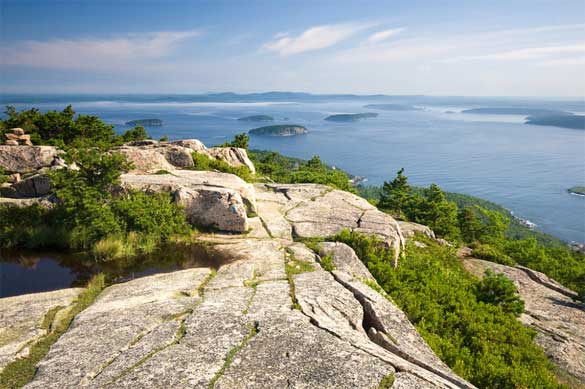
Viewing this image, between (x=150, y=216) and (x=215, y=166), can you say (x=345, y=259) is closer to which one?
(x=150, y=216)

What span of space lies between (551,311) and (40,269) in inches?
765

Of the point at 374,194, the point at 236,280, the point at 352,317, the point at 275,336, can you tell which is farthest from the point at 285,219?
the point at 374,194

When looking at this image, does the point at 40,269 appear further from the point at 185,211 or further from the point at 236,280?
the point at 236,280

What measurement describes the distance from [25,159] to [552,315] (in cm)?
2664

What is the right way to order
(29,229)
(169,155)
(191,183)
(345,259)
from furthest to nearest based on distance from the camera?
(169,155), (191,183), (29,229), (345,259)

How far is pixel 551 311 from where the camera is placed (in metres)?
14.1

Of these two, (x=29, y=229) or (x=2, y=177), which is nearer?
(x=29, y=229)

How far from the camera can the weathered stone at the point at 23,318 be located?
595 centimetres

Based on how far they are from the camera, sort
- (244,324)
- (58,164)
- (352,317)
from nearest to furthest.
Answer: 1. (244,324)
2. (352,317)
3. (58,164)

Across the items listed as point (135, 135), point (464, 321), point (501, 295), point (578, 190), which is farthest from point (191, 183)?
point (578, 190)

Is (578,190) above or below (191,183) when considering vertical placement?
below

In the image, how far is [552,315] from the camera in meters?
13.7

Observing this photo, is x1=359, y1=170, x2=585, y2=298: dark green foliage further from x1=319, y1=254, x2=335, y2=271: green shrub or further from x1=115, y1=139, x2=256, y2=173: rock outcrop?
x1=115, y1=139, x2=256, y2=173: rock outcrop

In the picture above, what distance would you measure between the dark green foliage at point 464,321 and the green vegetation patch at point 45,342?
7977 millimetres
